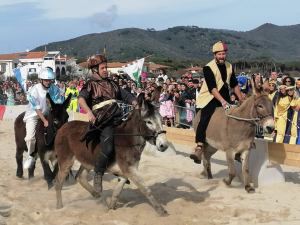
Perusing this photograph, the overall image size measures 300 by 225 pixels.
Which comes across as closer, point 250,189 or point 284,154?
point 250,189

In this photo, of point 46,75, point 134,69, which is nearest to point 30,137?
point 46,75

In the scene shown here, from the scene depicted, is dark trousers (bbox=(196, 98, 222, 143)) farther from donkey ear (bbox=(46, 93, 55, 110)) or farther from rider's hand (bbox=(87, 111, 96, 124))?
donkey ear (bbox=(46, 93, 55, 110))

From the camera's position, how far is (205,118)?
870cm

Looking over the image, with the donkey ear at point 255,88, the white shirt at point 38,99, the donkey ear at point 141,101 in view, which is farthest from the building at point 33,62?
the donkey ear at point 141,101

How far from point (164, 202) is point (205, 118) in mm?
2186

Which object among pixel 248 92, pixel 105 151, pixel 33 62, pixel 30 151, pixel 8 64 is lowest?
pixel 30 151

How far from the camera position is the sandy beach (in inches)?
253

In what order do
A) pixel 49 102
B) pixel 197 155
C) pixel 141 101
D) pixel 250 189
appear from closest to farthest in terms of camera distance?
pixel 141 101 < pixel 250 189 < pixel 197 155 < pixel 49 102

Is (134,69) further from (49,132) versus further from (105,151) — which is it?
(105,151)

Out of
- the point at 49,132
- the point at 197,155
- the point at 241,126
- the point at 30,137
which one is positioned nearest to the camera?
the point at 241,126

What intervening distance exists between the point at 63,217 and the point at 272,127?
3.93m

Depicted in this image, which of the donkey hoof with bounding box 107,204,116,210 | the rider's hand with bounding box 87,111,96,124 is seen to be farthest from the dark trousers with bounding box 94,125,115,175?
the donkey hoof with bounding box 107,204,116,210

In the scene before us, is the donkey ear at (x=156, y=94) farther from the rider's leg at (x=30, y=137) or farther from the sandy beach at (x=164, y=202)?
the rider's leg at (x=30, y=137)

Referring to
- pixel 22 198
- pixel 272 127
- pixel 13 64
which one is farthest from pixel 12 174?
pixel 13 64
